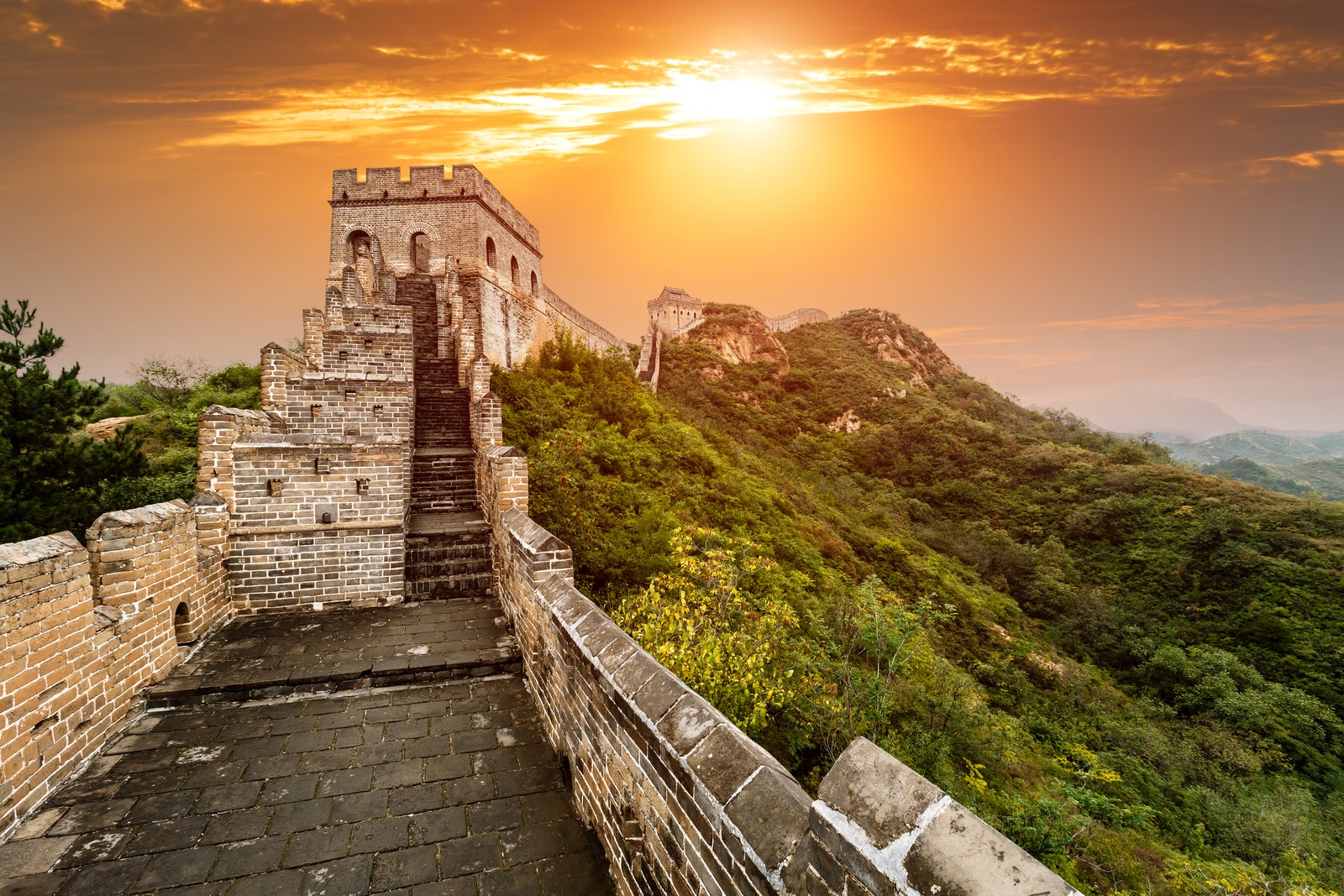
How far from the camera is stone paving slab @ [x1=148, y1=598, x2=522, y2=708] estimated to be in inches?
194

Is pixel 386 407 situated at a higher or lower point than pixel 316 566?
higher

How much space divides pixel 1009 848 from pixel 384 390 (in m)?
12.9

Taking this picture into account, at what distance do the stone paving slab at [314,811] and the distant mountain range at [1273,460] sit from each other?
44.5 meters

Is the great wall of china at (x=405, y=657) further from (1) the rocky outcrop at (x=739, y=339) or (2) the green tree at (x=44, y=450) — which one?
(1) the rocky outcrop at (x=739, y=339)

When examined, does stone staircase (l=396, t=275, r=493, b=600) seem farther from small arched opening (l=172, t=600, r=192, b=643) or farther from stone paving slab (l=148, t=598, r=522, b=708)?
small arched opening (l=172, t=600, r=192, b=643)

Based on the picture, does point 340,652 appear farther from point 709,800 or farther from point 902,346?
point 902,346

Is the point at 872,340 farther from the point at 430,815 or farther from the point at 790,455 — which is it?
the point at 430,815

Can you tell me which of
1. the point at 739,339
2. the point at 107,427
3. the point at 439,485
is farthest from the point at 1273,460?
the point at 107,427

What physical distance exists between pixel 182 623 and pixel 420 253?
1544 cm

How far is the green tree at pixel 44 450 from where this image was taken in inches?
314

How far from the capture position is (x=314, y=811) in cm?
354

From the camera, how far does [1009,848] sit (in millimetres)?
1152

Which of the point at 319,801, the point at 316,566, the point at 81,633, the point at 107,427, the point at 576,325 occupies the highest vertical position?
the point at 576,325

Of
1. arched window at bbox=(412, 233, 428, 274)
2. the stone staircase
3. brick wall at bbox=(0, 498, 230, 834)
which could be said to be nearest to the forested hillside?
the stone staircase
